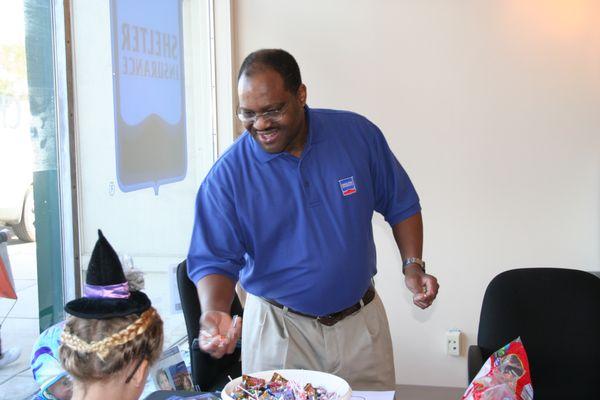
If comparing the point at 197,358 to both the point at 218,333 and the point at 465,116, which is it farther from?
the point at 465,116

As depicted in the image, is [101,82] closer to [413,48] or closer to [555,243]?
[413,48]

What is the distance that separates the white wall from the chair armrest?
161cm

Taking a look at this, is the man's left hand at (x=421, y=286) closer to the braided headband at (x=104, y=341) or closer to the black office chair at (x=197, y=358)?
the black office chair at (x=197, y=358)

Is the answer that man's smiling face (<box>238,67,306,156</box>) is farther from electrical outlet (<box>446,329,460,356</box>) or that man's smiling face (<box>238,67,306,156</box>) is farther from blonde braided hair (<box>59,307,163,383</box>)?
electrical outlet (<box>446,329,460,356</box>)

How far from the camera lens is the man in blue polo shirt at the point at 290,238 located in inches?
76.5

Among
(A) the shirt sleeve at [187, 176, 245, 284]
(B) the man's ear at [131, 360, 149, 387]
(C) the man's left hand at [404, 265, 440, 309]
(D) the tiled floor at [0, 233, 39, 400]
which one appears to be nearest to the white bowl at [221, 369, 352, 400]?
(B) the man's ear at [131, 360, 149, 387]

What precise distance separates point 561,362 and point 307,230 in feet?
3.18

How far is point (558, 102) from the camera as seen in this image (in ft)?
11.6

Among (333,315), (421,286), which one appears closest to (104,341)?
(333,315)

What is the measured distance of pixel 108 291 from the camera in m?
1.38

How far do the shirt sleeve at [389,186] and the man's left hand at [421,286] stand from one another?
0.19m

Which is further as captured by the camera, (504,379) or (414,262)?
(414,262)

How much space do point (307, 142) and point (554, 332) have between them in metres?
1.03

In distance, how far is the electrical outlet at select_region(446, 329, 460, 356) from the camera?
373 cm
